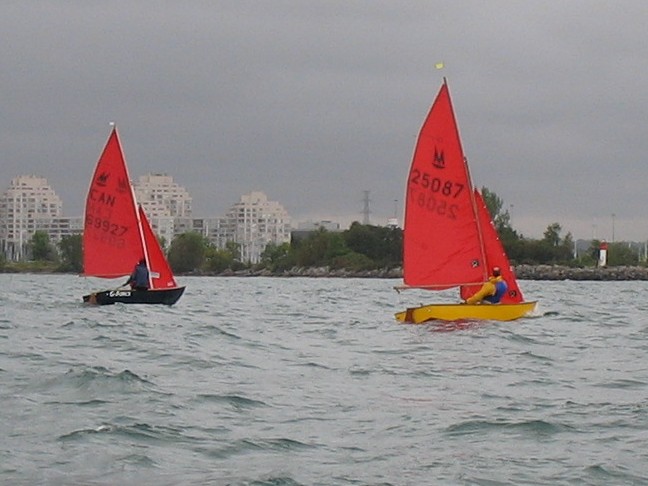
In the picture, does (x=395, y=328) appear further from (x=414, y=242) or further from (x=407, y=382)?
(x=407, y=382)

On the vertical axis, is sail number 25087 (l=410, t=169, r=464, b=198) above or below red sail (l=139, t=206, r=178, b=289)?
above

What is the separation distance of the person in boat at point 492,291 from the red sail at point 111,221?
14.1 meters

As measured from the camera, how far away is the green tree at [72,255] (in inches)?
6954

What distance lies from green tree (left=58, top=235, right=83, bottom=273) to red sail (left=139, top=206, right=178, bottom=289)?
132877 millimetres

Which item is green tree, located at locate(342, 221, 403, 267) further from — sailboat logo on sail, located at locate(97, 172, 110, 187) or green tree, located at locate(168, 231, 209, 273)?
sailboat logo on sail, located at locate(97, 172, 110, 187)

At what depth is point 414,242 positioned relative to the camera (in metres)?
31.1

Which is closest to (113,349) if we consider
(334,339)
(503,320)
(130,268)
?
(334,339)

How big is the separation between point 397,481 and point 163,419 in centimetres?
372

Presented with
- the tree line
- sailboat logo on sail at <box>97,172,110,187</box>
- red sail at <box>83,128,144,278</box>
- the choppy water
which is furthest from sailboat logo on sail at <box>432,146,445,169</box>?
the tree line

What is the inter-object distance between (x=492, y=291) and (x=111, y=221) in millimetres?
15795

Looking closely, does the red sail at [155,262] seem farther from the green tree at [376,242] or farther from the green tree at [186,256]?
the green tree at [186,256]

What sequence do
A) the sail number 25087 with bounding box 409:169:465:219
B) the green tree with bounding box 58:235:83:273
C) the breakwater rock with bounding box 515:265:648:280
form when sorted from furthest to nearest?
1. the green tree with bounding box 58:235:83:273
2. the breakwater rock with bounding box 515:265:648:280
3. the sail number 25087 with bounding box 409:169:465:219

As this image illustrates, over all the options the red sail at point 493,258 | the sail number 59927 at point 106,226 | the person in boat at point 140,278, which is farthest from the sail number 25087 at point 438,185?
the sail number 59927 at point 106,226

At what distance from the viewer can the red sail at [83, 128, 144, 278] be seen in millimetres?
40875
